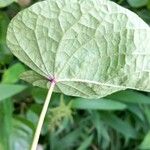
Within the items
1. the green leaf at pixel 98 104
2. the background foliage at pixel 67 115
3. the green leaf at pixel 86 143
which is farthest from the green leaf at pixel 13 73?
the green leaf at pixel 86 143

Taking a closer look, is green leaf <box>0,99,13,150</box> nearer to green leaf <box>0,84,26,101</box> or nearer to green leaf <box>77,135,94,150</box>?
green leaf <box>0,84,26,101</box>

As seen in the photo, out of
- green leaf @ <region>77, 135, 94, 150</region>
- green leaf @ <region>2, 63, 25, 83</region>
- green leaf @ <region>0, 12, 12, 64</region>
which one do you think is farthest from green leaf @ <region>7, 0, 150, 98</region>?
green leaf @ <region>77, 135, 94, 150</region>

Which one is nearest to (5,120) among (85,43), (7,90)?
(7,90)

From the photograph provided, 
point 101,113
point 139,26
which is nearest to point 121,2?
point 101,113

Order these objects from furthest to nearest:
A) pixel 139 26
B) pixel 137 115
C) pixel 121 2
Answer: pixel 137 115 → pixel 121 2 → pixel 139 26

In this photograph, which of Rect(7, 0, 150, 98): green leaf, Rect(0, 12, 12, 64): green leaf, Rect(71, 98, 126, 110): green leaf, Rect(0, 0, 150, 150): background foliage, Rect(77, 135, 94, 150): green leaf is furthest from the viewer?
Rect(77, 135, 94, 150): green leaf

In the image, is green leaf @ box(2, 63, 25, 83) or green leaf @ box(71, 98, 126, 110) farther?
green leaf @ box(71, 98, 126, 110)

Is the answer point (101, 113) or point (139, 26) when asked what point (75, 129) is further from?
point (139, 26)

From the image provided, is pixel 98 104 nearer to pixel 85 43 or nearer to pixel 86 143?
pixel 86 143
